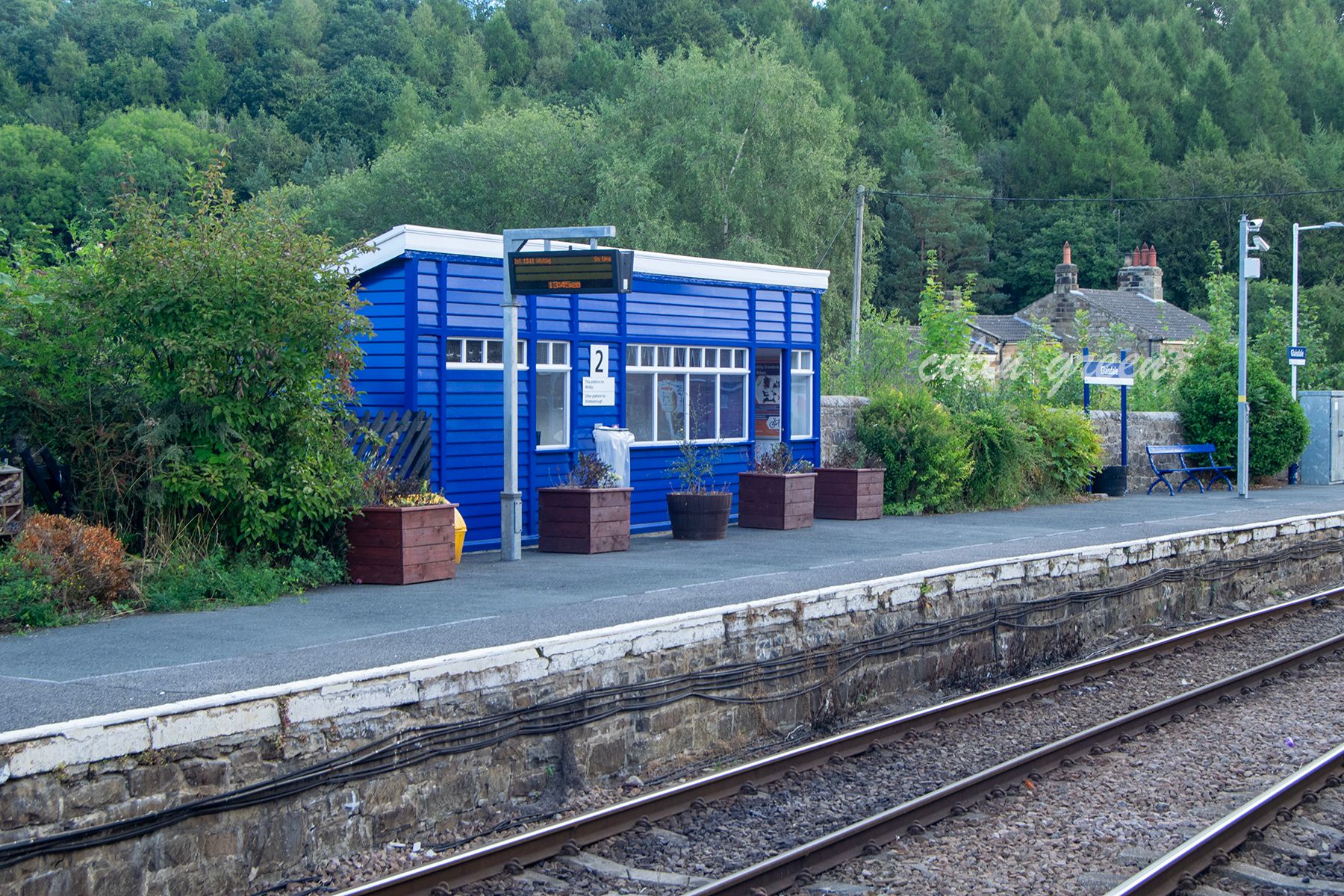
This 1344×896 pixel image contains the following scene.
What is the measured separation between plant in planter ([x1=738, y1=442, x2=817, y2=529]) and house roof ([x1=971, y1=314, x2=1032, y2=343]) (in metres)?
34.4

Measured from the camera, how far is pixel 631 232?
38875 millimetres

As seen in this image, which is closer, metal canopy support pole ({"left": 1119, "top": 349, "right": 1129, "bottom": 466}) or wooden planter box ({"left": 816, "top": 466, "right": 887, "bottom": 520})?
wooden planter box ({"left": 816, "top": 466, "right": 887, "bottom": 520})

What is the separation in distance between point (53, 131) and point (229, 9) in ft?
113

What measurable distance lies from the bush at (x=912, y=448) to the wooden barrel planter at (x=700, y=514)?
15.0 ft

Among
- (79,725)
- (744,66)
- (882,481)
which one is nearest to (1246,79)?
(744,66)

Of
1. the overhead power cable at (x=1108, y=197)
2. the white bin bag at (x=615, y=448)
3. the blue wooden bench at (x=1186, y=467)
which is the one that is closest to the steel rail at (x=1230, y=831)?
the white bin bag at (x=615, y=448)

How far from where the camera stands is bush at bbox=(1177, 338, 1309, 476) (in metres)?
25.1

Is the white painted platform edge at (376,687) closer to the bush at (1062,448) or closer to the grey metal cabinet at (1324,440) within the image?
the bush at (1062,448)

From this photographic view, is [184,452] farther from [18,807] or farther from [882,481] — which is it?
[882,481]

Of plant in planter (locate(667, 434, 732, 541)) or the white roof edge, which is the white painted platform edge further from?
the white roof edge

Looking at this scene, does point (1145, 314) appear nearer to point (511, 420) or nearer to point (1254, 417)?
point (1254, 417)

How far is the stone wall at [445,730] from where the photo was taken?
534 centimetres

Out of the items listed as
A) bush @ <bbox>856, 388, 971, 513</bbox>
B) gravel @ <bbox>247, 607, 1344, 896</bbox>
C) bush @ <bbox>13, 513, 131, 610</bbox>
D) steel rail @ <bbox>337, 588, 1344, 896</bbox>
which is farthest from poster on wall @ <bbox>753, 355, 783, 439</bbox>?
bush @ <bbox>13, 513, 131, 610</bbox>

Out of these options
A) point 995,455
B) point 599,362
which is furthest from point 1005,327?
point 599,362
